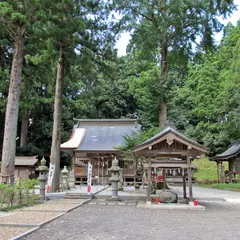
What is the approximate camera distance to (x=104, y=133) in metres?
26.9

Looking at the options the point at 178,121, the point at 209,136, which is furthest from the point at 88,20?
the point at 178,121

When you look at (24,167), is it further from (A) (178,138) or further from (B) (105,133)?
(A) (178,138)

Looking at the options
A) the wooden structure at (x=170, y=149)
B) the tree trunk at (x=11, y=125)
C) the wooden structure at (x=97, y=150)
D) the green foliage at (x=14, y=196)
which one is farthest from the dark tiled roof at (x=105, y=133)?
the green foliage at (x=14, y=196)

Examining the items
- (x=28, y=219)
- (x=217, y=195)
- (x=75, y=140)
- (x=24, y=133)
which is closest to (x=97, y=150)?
(x=75, y=140)

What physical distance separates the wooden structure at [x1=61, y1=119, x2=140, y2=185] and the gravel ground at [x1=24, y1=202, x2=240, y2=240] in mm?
13233

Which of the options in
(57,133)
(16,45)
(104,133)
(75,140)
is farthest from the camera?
(104,133)

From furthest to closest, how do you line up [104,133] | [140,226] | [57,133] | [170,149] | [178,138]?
[104,133] < [57,133] < [170,149] < [178,138] < [140,226]

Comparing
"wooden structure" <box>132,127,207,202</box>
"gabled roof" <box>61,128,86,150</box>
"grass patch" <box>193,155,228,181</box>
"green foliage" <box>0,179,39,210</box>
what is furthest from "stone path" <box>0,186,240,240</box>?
"grass patch" <box>193,155,228,181</box>

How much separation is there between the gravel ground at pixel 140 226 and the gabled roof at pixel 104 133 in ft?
48.1

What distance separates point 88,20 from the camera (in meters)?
14.7

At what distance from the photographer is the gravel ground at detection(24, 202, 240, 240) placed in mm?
5715

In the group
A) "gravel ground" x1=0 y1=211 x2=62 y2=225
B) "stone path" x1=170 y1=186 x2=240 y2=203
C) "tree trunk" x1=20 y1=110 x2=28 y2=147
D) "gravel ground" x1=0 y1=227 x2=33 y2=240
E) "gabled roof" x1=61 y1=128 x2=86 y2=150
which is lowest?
"gravel ground" x1=0 y1=227 x2=33 y2=240

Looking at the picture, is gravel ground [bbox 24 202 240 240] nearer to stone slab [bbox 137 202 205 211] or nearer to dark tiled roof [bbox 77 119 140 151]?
stone slab [bbox 137 202 205 211]

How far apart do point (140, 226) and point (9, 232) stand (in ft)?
9.31
